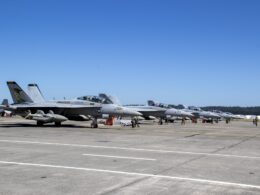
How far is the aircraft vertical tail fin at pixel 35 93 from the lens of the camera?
3925 cm

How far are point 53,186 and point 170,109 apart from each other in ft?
143

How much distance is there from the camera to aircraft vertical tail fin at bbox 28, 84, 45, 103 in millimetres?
39250

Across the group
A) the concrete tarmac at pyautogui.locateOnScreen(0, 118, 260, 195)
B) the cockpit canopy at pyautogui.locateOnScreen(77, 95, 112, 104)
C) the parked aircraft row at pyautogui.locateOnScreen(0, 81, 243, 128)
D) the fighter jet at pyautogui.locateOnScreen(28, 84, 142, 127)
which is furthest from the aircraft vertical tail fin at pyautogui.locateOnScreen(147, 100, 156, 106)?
the concrete tarmac at pyautogui.locateOnScreen(0, 118, 260, 195)

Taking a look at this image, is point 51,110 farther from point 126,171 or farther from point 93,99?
point 126,171

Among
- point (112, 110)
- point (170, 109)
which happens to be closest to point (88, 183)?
point (112, 110)

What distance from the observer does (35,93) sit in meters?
39.7

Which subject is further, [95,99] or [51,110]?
[51,110]

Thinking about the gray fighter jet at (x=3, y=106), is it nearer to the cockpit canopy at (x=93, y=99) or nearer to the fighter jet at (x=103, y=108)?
the fighter jet at (x=103, y=108)

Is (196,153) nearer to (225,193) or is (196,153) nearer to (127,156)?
(127,156)

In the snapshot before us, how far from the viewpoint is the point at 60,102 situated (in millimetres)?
34531

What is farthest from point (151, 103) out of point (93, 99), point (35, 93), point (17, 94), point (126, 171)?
point (126, 171)

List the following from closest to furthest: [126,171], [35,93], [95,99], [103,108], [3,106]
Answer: [126,171]
[103,108]
[3,106]
[95,99]
[35,93]

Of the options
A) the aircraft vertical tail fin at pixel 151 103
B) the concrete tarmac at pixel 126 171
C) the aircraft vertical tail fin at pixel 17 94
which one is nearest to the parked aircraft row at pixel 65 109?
the aircraft vertical tail fin at pixel 17 94

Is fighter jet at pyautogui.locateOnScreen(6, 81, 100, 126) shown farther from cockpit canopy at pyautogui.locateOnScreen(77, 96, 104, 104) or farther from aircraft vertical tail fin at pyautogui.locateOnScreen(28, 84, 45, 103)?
aircraft vertical tail fin at pyautogui.locateOnScreen(28, 84, 45, 103)
